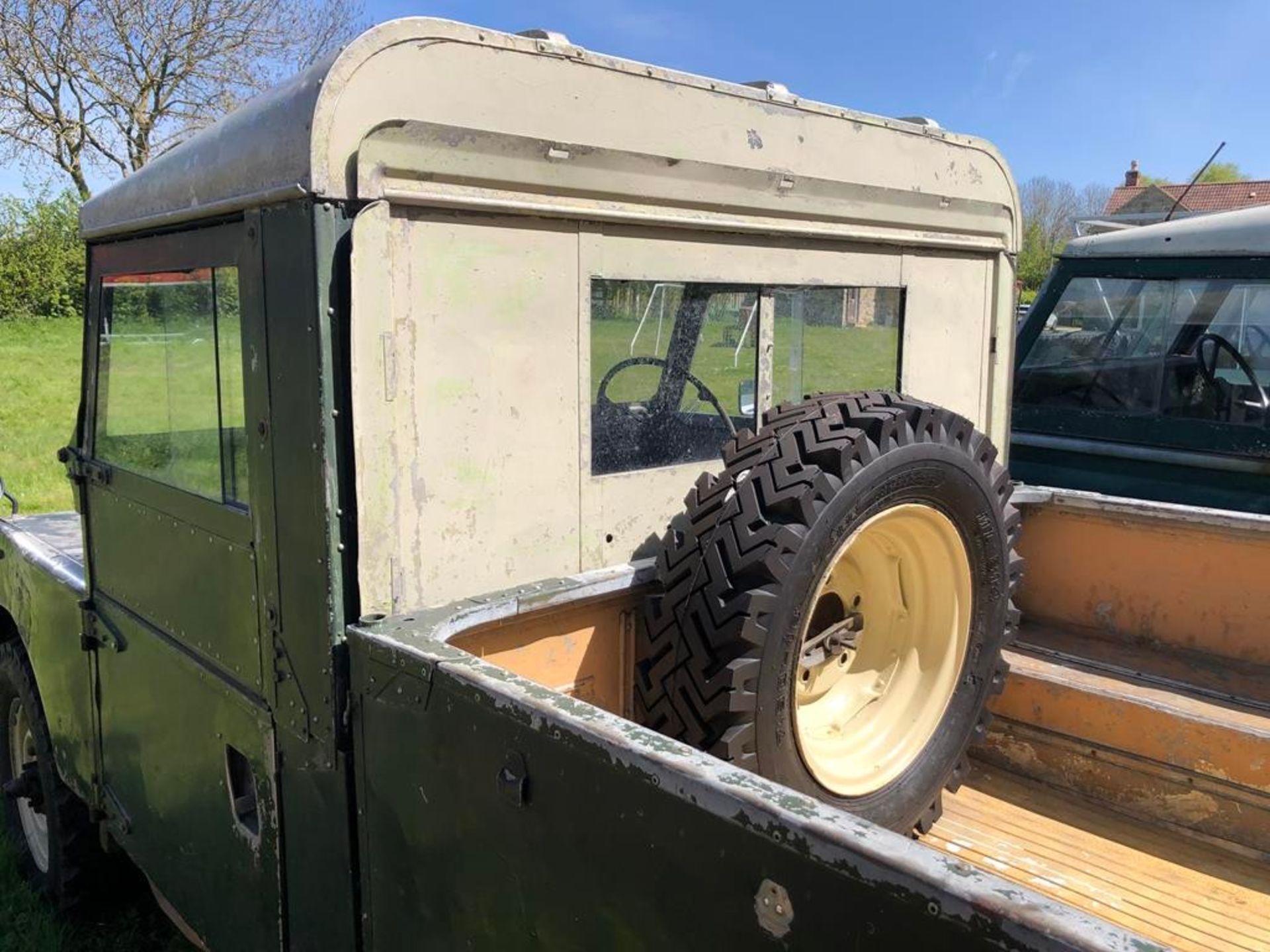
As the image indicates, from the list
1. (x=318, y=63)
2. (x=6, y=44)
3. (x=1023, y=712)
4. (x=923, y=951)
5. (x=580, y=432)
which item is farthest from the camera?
(x=6, y=44)

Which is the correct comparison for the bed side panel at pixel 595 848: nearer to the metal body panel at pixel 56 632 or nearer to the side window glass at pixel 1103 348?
the metal body panel at pixel 56 632

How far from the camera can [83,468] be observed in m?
2.97

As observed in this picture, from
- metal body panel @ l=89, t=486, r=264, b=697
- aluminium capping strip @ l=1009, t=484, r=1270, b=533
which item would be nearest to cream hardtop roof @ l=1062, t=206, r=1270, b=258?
aluminium capping strip @ l=1009, t=484, r=1270, b=533

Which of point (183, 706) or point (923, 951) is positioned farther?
point (183, 706)

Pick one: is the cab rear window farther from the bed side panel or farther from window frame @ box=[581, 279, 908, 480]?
the bed side panel

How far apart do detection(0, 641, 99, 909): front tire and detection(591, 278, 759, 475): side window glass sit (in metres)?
2.28

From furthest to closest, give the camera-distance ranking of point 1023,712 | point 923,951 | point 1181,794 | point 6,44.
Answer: point 6,44 → point 1023,712 → point 1181,794 → point 923,951

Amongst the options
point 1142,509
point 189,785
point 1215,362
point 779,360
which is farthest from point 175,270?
point 1215,362

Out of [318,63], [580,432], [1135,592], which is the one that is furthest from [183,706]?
[1135,592]

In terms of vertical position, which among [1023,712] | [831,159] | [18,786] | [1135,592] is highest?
[831,159]

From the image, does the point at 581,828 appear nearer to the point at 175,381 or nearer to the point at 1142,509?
the point at 175,381

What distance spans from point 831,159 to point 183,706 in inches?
80.4

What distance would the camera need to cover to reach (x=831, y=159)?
104 inches

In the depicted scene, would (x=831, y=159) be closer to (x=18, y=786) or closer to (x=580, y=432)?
(x=580, y=432)
